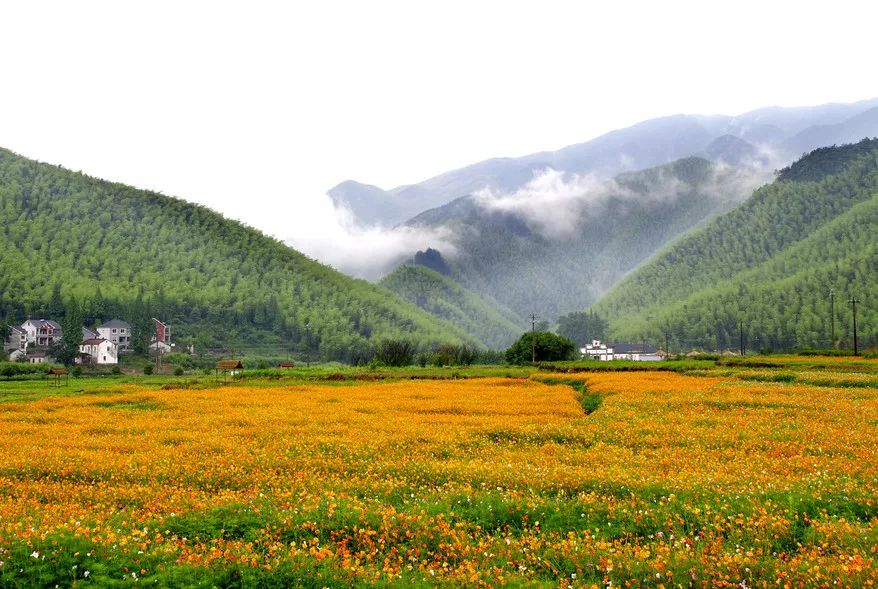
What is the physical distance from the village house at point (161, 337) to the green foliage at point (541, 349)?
333 ft

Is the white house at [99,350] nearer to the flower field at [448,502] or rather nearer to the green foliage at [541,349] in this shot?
the green foliage at [541,349]

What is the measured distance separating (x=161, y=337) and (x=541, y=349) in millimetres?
115797

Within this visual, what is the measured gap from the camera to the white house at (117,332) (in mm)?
176625

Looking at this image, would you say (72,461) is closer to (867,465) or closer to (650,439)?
(650,439)

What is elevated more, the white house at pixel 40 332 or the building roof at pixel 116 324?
the building roof at pixel 116 324

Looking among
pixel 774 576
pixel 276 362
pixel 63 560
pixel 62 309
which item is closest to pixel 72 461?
pixel 63 560

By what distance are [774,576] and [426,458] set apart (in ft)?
40.9

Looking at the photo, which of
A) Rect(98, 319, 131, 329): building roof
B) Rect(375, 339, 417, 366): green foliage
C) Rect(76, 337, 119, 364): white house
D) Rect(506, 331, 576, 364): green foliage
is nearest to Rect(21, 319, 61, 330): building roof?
Rect(98, 319, 131, 329): building roof

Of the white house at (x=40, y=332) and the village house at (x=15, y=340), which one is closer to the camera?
the village house at (x=15, y=340)

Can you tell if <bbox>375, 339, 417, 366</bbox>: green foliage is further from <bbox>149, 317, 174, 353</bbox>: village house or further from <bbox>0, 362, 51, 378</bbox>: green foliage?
<bbox>149, 317, 174, 353</bbox>: village house

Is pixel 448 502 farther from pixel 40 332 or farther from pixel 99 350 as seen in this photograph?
pixel 40 332

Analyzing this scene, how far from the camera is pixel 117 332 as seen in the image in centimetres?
17938

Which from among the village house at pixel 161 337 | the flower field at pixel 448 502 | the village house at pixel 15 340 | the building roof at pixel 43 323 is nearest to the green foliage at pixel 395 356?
the village house at pixel 161 337

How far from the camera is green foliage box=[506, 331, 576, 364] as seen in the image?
133750mm
